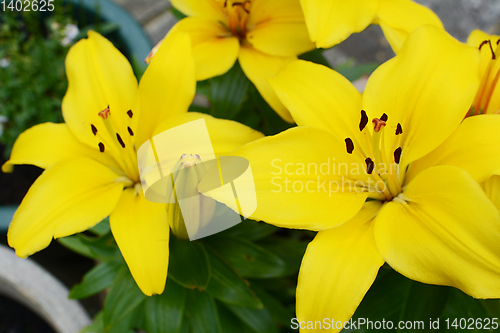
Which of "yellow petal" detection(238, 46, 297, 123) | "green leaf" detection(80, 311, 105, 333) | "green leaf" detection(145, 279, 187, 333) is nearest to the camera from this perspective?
"yellow petal" detection(238, 46, 297, 123)

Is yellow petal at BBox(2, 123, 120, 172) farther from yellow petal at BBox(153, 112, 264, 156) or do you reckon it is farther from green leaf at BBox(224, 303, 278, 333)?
green leaf at BBox(224, 303, 278, 333)

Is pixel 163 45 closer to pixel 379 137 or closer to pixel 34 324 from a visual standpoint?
pixel 379 137

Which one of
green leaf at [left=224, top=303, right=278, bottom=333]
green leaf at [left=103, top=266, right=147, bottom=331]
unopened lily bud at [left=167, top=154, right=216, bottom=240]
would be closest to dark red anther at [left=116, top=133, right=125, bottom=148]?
unopened lily bud at [left=167, top=154, right=216, bottom=240]

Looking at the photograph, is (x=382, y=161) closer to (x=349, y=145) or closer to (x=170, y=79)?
(x=349, y=145)

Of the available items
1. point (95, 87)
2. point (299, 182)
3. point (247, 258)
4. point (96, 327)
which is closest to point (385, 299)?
point (247, 258)

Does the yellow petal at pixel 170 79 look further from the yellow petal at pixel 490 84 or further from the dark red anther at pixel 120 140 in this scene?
the yellow petal at pixel 490 84
